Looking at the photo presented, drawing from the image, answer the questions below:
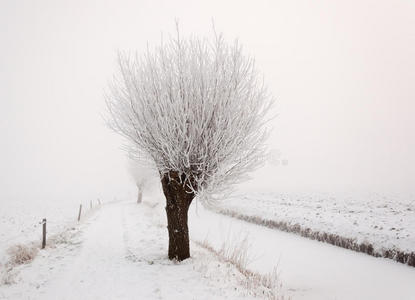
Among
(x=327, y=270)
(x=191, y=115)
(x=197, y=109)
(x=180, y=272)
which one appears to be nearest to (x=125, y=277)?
(x=180, y=272)

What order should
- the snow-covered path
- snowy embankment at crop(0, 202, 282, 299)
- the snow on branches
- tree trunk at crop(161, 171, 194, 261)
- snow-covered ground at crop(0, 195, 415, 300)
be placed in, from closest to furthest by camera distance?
snowy embankment at crop(0, 202, 282, 299) < snow-covered ground at crop(0, 195, 415, 300) < the snow on branches < tree trunk at crop(161, 171, 194, 261) < the snow-covered path

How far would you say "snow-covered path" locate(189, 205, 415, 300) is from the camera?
10.7m

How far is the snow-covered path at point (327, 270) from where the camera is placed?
35.2 feet

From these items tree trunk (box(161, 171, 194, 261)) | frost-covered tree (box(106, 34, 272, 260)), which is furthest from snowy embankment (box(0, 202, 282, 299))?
frost-covered tree (box(106, 34, 272, 260))

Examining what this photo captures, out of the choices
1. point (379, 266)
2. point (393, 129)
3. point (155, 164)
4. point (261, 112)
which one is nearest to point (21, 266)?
point (155, 164)

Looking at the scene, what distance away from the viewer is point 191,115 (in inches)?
351

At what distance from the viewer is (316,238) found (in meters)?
Result: 18.6

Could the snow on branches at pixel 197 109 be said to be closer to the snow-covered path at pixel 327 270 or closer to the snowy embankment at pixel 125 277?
the snow-covered path at pixel 327 270

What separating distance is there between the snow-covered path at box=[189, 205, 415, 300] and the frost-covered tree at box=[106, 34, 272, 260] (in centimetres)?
151

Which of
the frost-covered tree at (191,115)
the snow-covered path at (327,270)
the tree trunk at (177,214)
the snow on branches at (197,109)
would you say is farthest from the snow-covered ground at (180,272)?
the snow on branches at (197,109)

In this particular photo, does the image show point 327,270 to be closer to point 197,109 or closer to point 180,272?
point 180,272

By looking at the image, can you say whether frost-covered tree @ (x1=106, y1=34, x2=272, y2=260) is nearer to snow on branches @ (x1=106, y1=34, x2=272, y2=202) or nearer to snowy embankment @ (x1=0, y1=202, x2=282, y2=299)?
snow on branches @ (x1=106, y1=34, x2=272, y2=202)

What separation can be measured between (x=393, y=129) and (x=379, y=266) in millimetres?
188726

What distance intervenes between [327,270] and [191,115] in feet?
33.4
